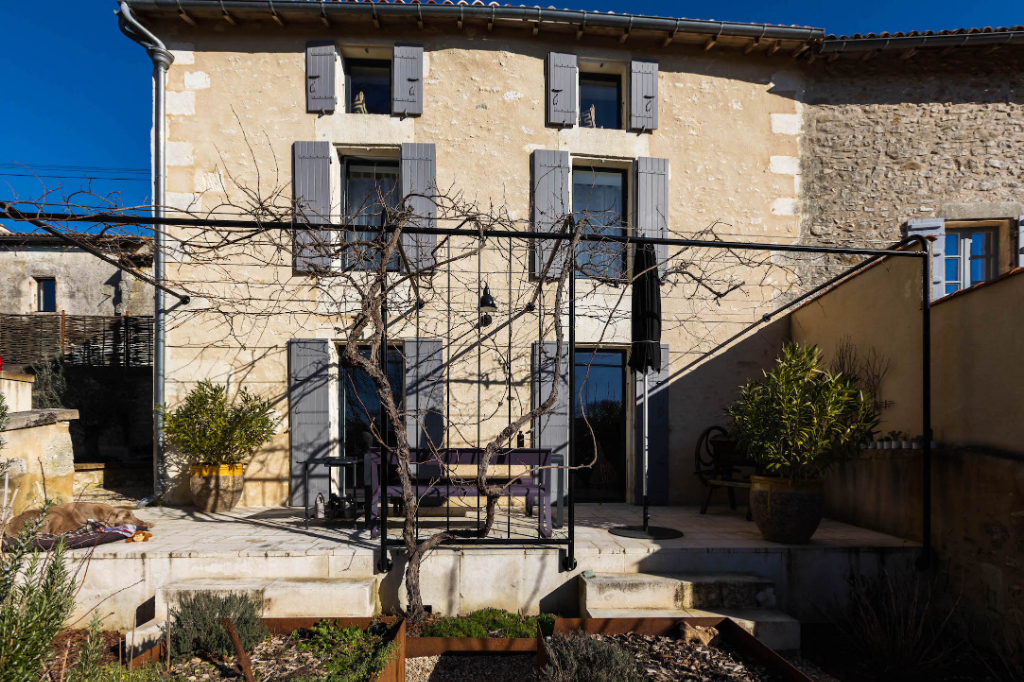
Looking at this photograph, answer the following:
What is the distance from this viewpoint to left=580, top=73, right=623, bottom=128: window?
6914 mm

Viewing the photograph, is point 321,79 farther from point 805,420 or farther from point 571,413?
point 805,420

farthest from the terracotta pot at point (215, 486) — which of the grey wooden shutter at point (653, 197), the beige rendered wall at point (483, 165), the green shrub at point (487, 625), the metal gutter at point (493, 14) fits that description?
the grey wooden shutter at point (653, 197)

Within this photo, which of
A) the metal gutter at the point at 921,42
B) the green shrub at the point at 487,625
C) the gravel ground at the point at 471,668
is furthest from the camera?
the metal gutter at the point at 921,42

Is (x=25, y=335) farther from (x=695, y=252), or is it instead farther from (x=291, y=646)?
(x=695, y=252)

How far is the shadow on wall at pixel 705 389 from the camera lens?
6.41 metres

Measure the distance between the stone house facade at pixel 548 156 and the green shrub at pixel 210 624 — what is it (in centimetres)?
285

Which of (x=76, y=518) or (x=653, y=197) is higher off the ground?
(x=653, y=197)

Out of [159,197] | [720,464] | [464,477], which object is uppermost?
[159,197]

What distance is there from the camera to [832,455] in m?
4.09

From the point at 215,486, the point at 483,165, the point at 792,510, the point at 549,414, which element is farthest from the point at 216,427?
the point at 792,510

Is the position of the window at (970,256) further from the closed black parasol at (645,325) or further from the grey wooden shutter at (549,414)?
the grey wooden shutter at (549,414)

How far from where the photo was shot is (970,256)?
652 cm

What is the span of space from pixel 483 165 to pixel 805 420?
426 cm

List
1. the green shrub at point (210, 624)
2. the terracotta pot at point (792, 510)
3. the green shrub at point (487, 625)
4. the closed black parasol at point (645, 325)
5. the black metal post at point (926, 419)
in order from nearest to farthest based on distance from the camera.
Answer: the green shrub at point (210, 624) → the green shrub at point (487, 625) → the black metal post at point (926, 419) → the terracotta pot at point (792, 510) → the closed black parasol at point (645, 325)
